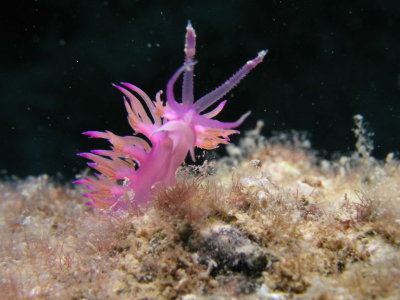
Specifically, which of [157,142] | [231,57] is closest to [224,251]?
[157,142]

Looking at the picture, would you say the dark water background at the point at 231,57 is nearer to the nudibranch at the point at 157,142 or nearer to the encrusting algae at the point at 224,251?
the nudibranch at the point at 157,142

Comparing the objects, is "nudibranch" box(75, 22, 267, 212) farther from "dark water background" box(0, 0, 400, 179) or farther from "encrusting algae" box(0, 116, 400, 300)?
"dark water background" box(0, 0, 400, 179)

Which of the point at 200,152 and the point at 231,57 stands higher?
the point at 231,57

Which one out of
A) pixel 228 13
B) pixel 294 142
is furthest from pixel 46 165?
pixel 294 142

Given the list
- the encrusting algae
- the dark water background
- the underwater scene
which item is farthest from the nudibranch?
the dark water background

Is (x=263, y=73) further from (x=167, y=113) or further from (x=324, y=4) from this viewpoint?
(x=167, y=113)

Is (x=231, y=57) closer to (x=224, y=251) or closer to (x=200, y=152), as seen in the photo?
(x=200, y=152)
